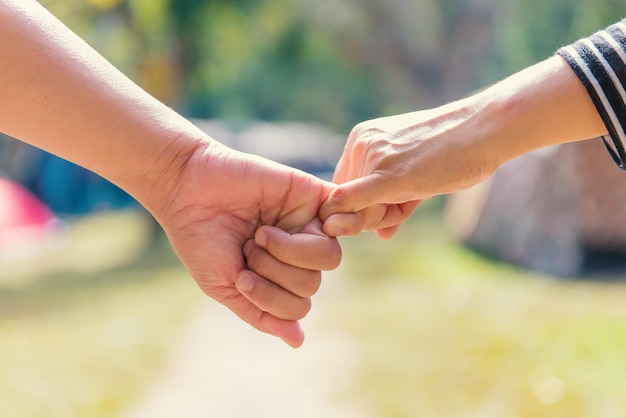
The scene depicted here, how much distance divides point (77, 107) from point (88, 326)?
3.94 m

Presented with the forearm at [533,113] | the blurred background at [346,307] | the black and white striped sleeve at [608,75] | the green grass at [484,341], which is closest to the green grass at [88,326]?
the blurred background at [346,307]

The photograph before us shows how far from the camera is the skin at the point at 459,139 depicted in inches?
79.4

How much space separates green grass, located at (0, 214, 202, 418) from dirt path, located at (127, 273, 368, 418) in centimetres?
17

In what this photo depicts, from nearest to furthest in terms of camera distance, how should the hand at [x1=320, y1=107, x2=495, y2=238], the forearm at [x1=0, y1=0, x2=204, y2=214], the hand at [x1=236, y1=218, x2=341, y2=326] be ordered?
the forearm at [x1=0, y1=0, x2=204, y2=214], the hand at [x1=320, y1=107, x2=495, y2=238], the hand at [x1=236, y1=218, x2=341, y2=326]

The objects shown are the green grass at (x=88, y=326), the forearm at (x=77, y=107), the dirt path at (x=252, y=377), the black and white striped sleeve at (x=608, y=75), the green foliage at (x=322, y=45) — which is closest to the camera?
the black and white striped sleeve at (x=608, y=75)

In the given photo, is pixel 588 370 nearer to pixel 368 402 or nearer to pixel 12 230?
pixel 368 402

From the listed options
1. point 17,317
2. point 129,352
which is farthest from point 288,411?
point 17,317

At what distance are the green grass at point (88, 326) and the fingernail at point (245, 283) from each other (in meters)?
2.04

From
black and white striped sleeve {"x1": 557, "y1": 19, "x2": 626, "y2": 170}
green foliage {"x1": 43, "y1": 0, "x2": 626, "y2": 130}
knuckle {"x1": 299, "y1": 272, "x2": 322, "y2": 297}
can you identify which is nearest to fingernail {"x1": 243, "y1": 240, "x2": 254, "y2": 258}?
knuckle {"x1": 299, "y1": 272, "x2": 322, "y2": 297}

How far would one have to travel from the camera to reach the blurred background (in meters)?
3.98

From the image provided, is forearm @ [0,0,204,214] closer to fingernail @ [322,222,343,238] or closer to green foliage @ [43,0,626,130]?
fingernail @ [322,222,343,238]

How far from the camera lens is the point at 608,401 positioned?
3.58 m

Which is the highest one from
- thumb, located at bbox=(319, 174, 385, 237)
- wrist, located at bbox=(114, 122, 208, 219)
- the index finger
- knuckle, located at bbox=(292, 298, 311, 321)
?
wrist, located at bbox=(114, 122, 208, 219)

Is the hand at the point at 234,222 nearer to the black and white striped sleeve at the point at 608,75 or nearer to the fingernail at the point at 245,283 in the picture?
the fingernail at the point at 245,283
